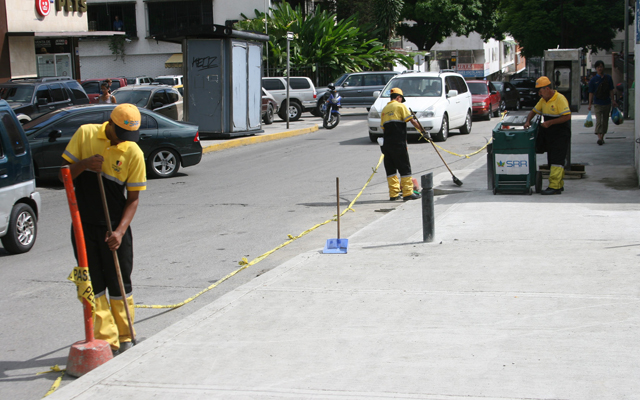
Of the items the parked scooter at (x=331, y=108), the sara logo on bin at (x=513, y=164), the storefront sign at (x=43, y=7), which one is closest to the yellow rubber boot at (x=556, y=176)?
the sara logo on bin at (x=513, y=164)

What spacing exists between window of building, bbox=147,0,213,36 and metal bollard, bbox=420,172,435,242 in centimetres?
4018

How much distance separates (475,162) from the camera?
15.5 m

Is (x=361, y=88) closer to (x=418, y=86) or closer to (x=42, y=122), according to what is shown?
(x=418, y=86)

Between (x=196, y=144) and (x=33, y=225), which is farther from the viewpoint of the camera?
(x=196, y=144)

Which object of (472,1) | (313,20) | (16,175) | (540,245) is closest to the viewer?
(540,245)

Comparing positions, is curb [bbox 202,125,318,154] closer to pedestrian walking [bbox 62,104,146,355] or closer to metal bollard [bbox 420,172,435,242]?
metal bollard [bbox 420,172,435,242]

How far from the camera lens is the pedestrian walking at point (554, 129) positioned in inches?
424

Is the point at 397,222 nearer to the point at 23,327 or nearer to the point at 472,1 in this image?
the point at 23,327

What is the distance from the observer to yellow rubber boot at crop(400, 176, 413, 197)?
37.7 ft

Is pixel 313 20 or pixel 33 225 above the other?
pixel 313 20

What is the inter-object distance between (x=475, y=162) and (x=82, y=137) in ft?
38.1

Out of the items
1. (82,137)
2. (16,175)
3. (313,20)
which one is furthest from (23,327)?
(313,20)

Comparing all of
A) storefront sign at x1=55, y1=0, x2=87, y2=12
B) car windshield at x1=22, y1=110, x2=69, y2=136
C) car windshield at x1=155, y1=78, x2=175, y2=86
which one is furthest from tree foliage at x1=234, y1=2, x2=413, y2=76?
car windshield at x1=22, y1=110, x2=69, y2=136

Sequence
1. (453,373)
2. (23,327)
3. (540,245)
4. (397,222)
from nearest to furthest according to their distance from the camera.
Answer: (453,373) < (23,327) < (540,245) < (397,222)
